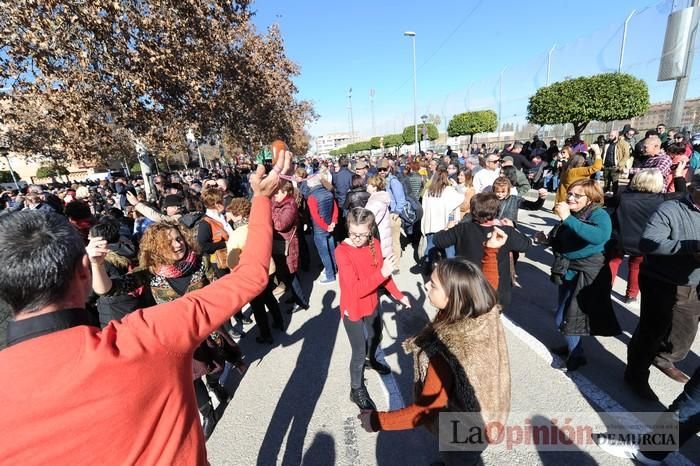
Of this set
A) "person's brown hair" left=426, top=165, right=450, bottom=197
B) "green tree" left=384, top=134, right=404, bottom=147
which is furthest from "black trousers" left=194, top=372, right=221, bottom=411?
"green tree" left=384, top=134, right=404, bottom=147

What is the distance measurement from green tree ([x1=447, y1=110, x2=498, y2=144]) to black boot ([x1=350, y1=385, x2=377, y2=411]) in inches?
1242

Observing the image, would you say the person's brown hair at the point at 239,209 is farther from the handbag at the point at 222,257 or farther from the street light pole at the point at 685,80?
the street light pole at the point at 685,80

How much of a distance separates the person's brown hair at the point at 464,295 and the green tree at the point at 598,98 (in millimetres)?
18093

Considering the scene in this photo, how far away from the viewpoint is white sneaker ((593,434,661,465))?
2130 millimetres

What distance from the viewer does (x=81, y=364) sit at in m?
0.75

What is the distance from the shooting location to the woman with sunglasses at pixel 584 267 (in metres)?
2.73

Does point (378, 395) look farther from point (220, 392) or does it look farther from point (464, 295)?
point (464, 295)

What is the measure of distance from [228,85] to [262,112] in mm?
3597

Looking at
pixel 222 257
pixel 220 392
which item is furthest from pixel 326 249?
pixel 220 392

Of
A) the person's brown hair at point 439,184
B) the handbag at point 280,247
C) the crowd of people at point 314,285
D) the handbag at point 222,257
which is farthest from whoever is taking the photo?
the person's brown hair at point 439,184

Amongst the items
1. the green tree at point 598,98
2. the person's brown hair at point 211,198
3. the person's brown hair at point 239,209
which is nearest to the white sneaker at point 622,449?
the person's brown hair at point 239,209

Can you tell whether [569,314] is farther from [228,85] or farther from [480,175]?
[228,85]

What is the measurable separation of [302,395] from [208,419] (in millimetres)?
806

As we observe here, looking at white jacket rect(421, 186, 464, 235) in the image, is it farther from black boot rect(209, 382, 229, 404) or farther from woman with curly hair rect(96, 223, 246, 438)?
black boot rect(209, 382, 229, 404)
